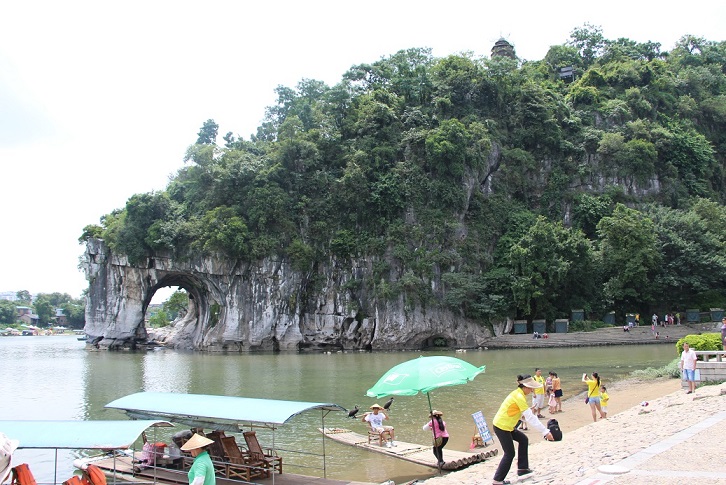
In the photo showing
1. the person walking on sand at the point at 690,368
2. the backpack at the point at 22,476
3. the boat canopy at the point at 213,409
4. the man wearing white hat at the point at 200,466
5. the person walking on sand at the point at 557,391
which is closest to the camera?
the backpack at the point at 22,476

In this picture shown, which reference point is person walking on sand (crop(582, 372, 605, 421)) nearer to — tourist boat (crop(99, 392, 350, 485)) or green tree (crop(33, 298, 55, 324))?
tourist boat (crop(99, 392, 350, 485))

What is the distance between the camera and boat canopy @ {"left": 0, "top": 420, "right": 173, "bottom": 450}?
25.1 ft

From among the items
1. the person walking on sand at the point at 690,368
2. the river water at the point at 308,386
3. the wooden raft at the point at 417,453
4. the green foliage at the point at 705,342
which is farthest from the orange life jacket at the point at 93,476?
the green foliage at the point at 705,342

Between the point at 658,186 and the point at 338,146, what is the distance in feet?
79.1

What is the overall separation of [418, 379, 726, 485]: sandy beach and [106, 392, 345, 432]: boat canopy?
2357 millimetres

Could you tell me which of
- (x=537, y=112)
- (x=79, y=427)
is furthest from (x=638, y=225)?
(x=79, y=427)

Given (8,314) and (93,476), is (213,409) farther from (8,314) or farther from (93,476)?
(8,314)

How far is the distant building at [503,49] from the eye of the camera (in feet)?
192

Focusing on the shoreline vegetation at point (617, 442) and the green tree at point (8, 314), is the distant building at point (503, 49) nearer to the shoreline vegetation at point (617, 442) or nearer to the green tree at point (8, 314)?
the shoreline vegetation at point (617, 442)

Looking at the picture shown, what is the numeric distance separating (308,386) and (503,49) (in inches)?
1920

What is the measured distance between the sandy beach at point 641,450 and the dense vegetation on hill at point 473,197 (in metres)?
24.5

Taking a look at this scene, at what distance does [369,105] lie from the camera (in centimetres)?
4153

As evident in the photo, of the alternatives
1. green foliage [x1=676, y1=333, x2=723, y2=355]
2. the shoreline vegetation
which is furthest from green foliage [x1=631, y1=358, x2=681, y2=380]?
the shoreline vegetation

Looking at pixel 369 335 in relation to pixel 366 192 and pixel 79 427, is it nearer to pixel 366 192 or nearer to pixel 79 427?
pixel 366 192
